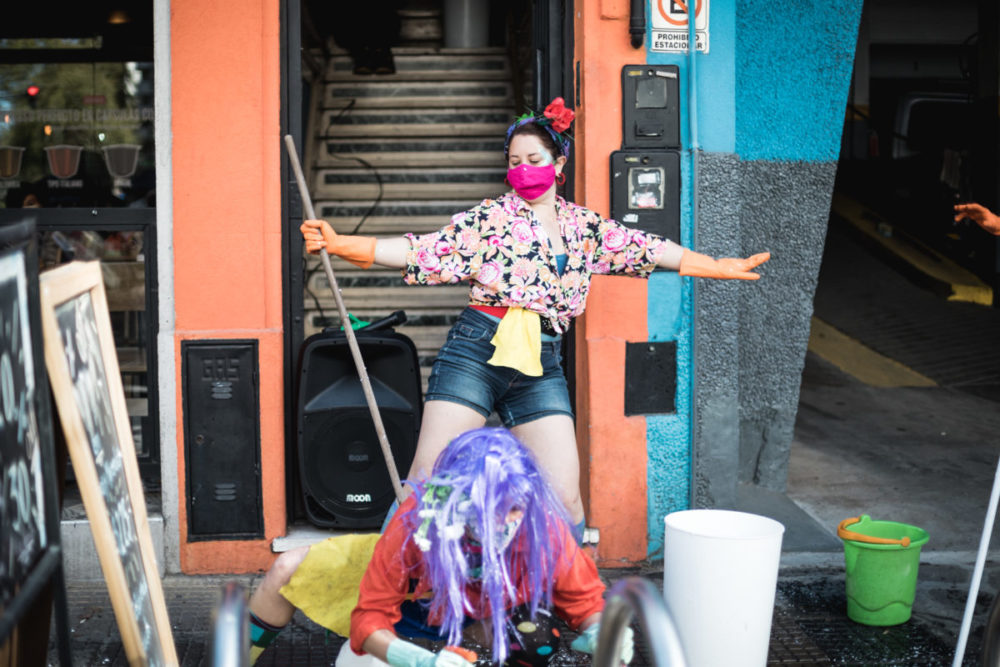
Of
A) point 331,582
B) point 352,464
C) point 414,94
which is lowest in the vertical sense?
point 352,464

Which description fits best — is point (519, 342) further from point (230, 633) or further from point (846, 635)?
point (230, 633)

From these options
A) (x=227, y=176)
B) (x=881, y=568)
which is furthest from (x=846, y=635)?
(x=227, y=176)

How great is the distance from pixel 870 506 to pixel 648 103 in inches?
106

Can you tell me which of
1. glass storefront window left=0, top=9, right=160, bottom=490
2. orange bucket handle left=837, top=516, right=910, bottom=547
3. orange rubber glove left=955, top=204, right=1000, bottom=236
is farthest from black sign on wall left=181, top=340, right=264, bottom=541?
orange rubber glove left=955, top=204, right=1000, bottom=236

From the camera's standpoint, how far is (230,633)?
181 cm

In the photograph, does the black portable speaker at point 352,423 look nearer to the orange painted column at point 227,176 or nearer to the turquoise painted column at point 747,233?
the orange painted column at point 227,176

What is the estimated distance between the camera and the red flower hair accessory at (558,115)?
3.76m

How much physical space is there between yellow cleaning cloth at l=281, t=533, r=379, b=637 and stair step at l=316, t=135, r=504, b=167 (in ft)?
19.7

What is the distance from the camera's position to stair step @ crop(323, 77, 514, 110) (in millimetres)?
9016

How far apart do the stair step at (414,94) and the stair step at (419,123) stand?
7 cm

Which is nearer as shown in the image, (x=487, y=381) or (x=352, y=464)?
(x=487, y=381)

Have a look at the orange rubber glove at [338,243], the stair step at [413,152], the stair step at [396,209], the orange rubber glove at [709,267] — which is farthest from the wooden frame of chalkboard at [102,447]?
the stair step at [413,152]

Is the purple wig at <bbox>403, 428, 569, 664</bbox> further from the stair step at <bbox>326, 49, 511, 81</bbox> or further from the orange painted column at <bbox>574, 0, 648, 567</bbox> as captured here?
the stair step at <bbox>326, 49, 511, 81</bbox>

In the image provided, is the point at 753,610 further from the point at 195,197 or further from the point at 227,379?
the point at 195,197
